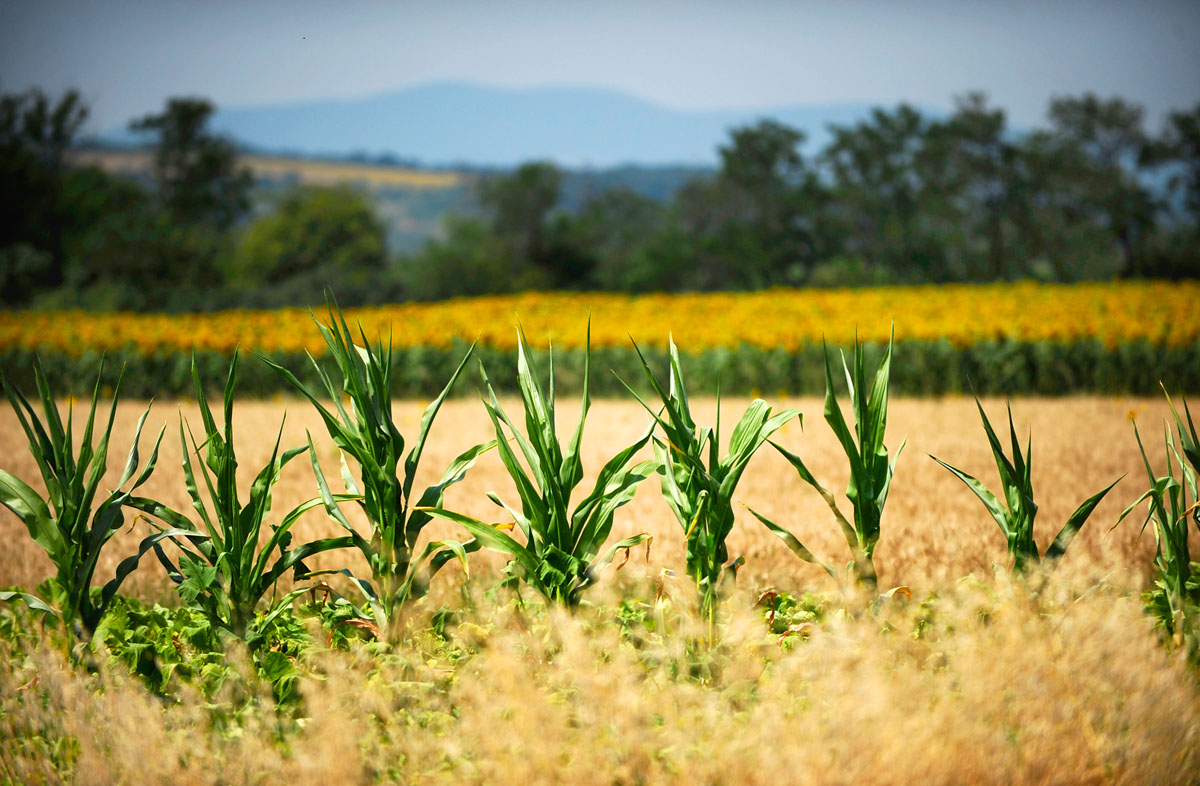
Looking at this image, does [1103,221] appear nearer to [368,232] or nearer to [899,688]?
[368,232]

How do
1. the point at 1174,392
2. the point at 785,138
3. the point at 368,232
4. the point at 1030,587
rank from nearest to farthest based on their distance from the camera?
1. the point at 1030,587
2. the point at 1174,392
3. the point at 785,138
4. the point at 368,232

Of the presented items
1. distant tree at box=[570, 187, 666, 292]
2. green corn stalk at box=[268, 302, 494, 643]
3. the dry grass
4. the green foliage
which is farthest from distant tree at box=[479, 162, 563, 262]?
green corn stalk at box=[268, 302, 494, 643]

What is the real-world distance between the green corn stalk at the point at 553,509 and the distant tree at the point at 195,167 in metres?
36.2

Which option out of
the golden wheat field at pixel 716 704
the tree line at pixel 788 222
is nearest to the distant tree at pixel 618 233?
the tree line at pixel 788 222

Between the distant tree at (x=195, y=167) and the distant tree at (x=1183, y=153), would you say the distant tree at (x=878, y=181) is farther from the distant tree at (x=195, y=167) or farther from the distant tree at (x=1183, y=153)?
the distant tree at (x=195, y=167)

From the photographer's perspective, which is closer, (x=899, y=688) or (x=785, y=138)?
(x=899, y=688)

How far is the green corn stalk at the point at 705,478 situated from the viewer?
2.74 m

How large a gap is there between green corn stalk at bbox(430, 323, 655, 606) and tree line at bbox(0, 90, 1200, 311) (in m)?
17.3

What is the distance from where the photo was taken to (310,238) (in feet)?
105

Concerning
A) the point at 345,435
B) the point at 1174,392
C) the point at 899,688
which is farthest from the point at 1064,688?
the point at 1174,392

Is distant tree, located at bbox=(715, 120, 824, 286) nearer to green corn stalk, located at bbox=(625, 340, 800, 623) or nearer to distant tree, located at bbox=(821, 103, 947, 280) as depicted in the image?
distant tree, located at bbox=(821, 103, 947, 280)

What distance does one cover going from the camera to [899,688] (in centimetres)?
209

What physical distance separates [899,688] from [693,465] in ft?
2.81

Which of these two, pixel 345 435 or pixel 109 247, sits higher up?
pixel 109 247
